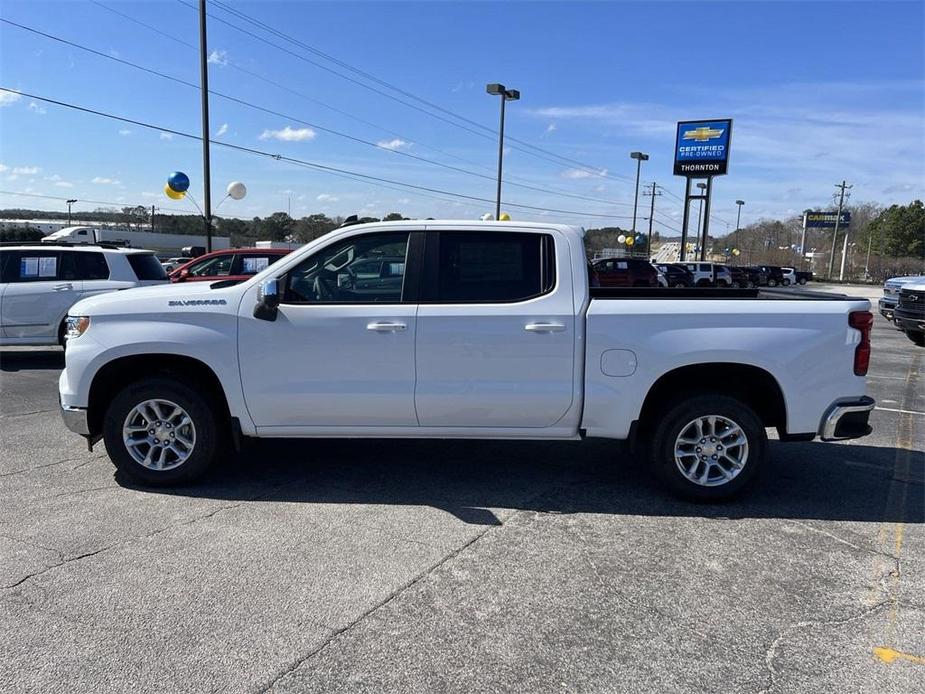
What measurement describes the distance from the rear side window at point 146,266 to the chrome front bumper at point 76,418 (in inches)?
249

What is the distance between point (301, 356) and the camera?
463 centimetres

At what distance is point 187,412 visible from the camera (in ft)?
15.6

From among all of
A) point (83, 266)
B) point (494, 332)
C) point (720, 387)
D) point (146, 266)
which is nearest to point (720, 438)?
point (720, 387)

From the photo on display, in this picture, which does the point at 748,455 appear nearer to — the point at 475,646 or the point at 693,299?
the point at 693,299

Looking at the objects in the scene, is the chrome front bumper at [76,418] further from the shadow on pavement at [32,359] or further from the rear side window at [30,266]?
the rear side window at [30,266]

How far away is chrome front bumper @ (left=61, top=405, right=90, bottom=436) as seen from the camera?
188 inches

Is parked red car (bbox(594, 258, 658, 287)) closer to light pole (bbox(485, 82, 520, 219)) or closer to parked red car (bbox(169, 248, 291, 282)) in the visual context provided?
light pole (bbox(485, 82, 520, 219))

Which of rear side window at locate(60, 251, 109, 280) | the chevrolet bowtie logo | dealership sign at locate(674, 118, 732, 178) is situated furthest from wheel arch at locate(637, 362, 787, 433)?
the chevrolet bowtie logo

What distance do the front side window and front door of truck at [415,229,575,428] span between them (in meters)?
0.23

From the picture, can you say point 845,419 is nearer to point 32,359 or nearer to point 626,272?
point 32,359

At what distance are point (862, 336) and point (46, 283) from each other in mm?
10484

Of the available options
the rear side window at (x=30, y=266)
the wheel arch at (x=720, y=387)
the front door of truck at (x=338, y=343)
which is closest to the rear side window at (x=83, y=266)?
the rear side window at (x=30, y=266)

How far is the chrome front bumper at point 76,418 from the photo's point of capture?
478 centimetres

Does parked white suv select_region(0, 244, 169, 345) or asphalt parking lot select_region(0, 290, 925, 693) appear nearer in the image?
asphalt parking lot select_region(0, 290, 925, 693)
